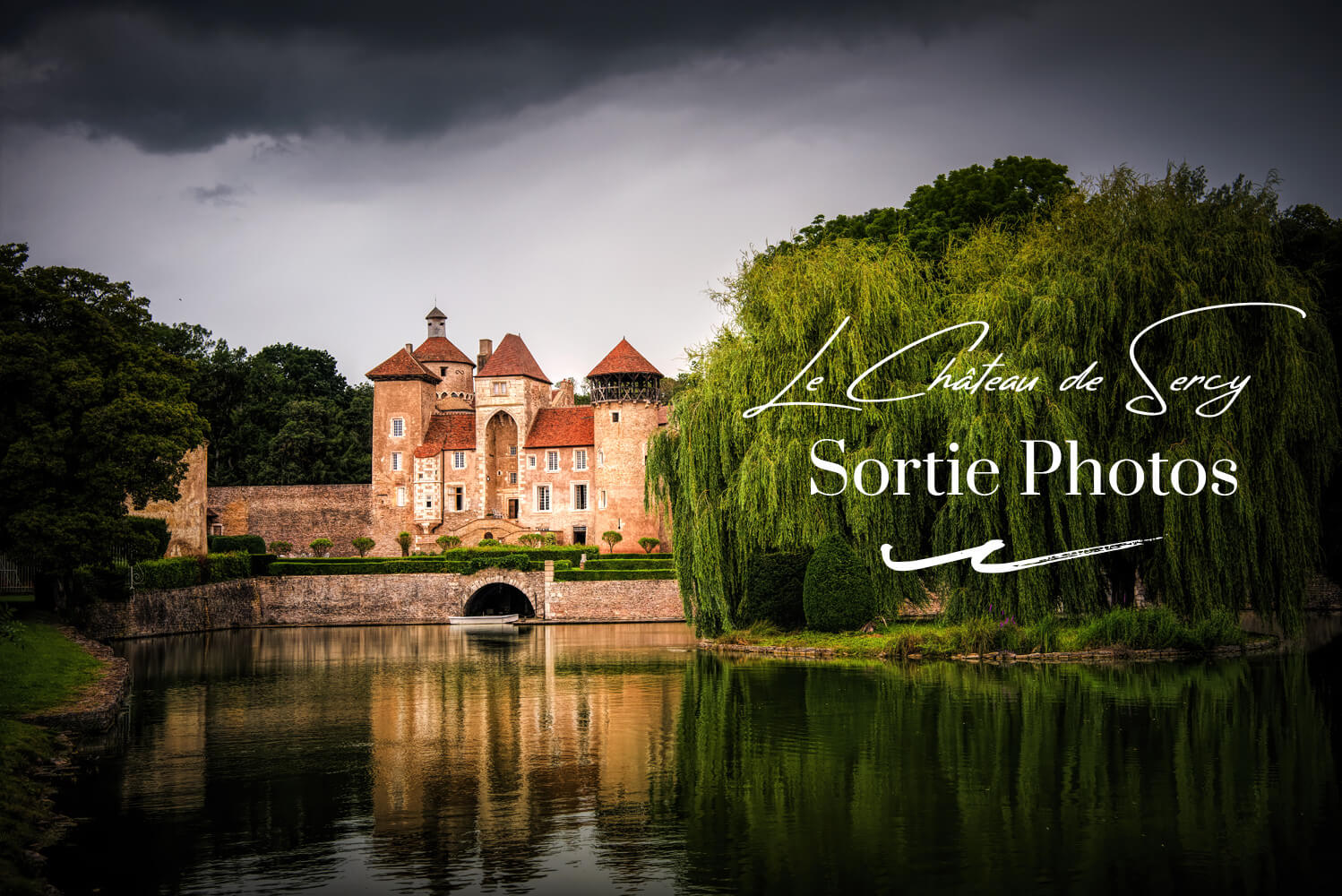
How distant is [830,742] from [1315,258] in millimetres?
Result: 19031

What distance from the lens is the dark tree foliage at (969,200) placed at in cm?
3519

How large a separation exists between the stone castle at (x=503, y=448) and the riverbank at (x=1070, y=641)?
29.2 m

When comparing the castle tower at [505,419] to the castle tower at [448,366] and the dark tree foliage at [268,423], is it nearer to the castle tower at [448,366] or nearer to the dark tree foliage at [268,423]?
the castle tower at [448,366]

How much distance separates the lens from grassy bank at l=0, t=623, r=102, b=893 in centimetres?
921

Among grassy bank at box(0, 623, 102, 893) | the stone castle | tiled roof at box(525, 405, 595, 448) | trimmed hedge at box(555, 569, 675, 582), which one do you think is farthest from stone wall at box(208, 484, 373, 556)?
grassy bank at box(0, 623, 102, 893)

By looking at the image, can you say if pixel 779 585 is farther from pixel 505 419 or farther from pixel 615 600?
pixel 505 419

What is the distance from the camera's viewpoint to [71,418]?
2727cm

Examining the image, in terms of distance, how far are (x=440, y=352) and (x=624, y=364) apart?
47.9 ft

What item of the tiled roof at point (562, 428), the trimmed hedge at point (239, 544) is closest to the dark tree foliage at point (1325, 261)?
the tiled roof at point (562, 428)

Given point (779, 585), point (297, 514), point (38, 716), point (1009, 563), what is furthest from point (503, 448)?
point (38, 716)

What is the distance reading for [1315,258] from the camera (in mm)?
25875

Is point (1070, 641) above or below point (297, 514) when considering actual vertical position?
below

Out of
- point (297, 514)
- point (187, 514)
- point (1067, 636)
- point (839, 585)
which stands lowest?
point (1067, 636)

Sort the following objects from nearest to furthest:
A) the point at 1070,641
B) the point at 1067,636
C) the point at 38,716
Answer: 1. the point at 38,716
2. the point at 1070,641
3. the point at 1067,636
